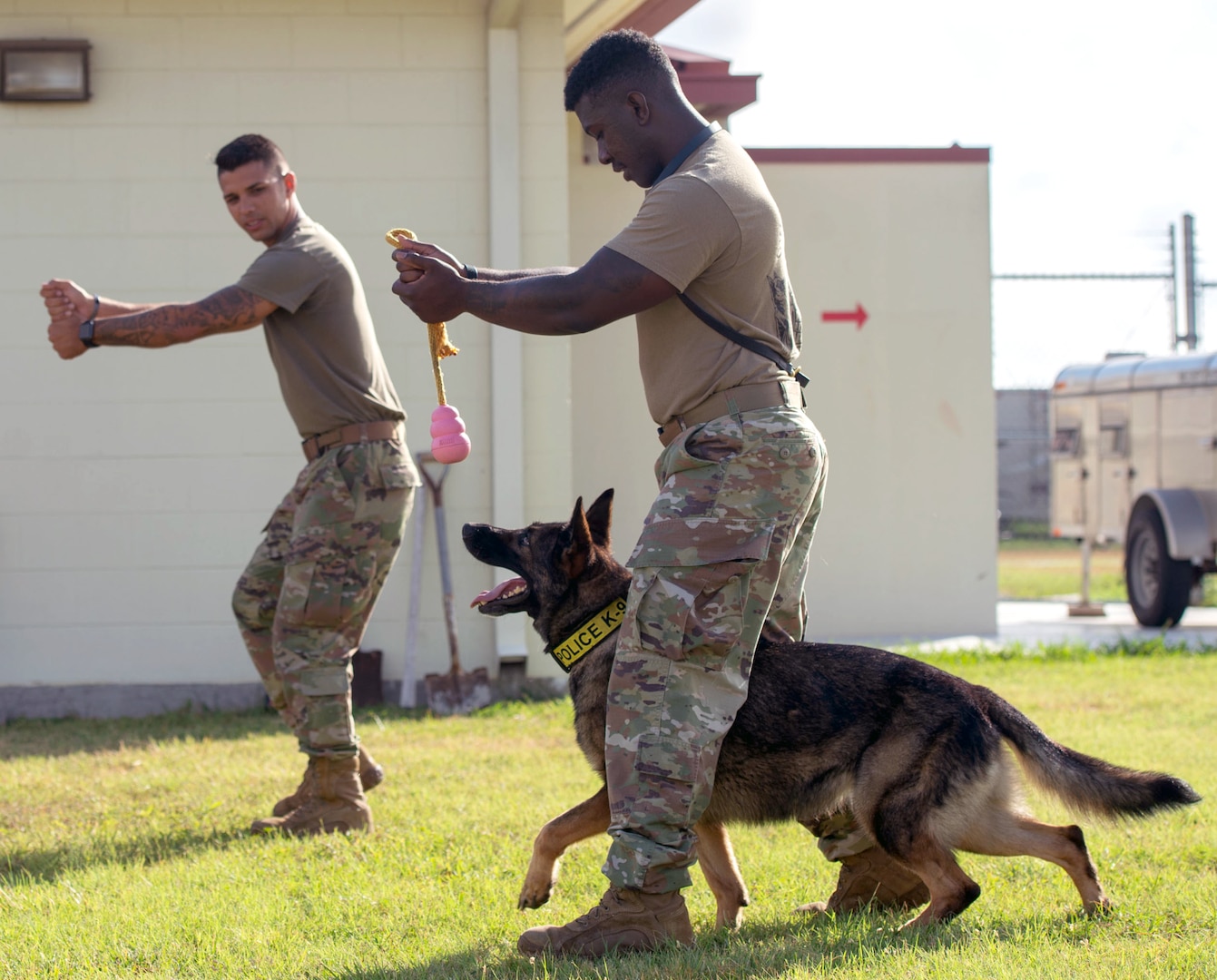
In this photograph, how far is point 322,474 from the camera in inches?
201

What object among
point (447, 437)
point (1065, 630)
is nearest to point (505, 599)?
point (447, 437)

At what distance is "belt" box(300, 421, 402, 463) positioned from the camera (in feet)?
16.8

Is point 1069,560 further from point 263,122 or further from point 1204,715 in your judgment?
point 263,122

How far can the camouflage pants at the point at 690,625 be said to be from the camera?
3.31m

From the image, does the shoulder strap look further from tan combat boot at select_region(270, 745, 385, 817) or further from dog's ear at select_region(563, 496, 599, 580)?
tan combat boot at select_region(270, 745, 385, 817)

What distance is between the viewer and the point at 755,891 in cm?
421

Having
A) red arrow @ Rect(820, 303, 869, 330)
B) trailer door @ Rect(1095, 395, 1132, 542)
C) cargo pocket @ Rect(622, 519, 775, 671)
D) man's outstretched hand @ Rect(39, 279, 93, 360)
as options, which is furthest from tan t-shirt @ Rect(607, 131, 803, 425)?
trailer door @ Rect(1095, 395, 1132, 542)

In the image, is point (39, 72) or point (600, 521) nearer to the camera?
point (600, 521)

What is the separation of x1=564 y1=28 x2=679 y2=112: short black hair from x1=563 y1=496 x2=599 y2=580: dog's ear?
3.69 ft

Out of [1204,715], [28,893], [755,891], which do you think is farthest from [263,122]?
[1204,715]

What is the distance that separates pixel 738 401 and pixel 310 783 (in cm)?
272

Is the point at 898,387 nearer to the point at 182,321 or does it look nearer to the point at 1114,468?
the point at 1114,468

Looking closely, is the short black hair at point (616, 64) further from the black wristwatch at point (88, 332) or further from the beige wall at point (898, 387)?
the beige wall at point (898, 387)

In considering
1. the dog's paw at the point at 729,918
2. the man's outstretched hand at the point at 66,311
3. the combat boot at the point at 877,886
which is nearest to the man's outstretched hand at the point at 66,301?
the man's outstretched hand at the point at 66,311
